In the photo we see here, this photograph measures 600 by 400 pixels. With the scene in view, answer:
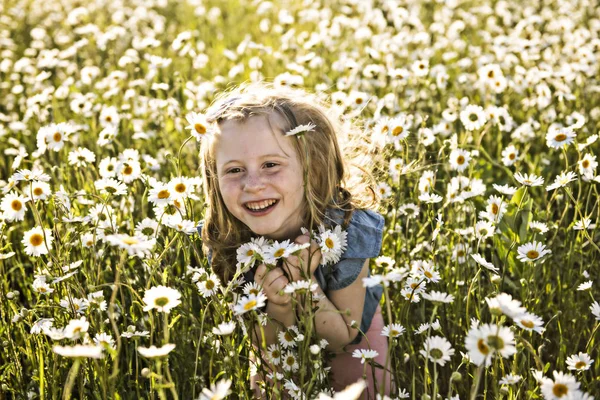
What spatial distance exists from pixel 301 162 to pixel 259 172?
16cm

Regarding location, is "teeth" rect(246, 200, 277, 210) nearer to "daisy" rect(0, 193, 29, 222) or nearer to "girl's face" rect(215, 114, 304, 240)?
"girl's face" rect(215, 114, 304, 240)

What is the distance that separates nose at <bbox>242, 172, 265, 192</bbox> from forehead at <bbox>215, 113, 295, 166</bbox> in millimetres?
51

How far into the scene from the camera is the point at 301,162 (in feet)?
6.80

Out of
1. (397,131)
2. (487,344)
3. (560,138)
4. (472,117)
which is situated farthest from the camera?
(472,117)

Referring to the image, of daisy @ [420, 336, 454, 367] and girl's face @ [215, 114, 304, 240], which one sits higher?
girl's face @ [215, 114, 304, 240]

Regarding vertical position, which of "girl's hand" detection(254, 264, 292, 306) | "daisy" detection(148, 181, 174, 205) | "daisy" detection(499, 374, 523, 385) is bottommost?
"daisy" detection(499, 374, 523, 385)

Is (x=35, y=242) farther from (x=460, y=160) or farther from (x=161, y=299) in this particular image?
(x=460, y=160)

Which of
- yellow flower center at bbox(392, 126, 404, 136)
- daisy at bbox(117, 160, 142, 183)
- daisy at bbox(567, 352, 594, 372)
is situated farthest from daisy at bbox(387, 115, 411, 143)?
daisy at bbox(567, 352, 594, 372)

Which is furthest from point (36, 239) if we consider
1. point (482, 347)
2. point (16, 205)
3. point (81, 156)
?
point (482, 347)

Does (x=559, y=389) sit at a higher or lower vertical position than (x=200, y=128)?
lower

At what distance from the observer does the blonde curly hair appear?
2098 mm

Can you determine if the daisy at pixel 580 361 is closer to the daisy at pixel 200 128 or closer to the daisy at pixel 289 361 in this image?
the daisy at pixel 289 361

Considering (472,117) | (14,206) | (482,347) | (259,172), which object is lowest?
(482,347)

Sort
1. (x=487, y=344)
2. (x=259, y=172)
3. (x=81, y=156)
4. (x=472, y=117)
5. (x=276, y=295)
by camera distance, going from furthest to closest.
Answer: (x=472, y=117)
(x=81, y=156)
(x=259, y=172)
(x=276, y=295)
(x=487, y=344)
